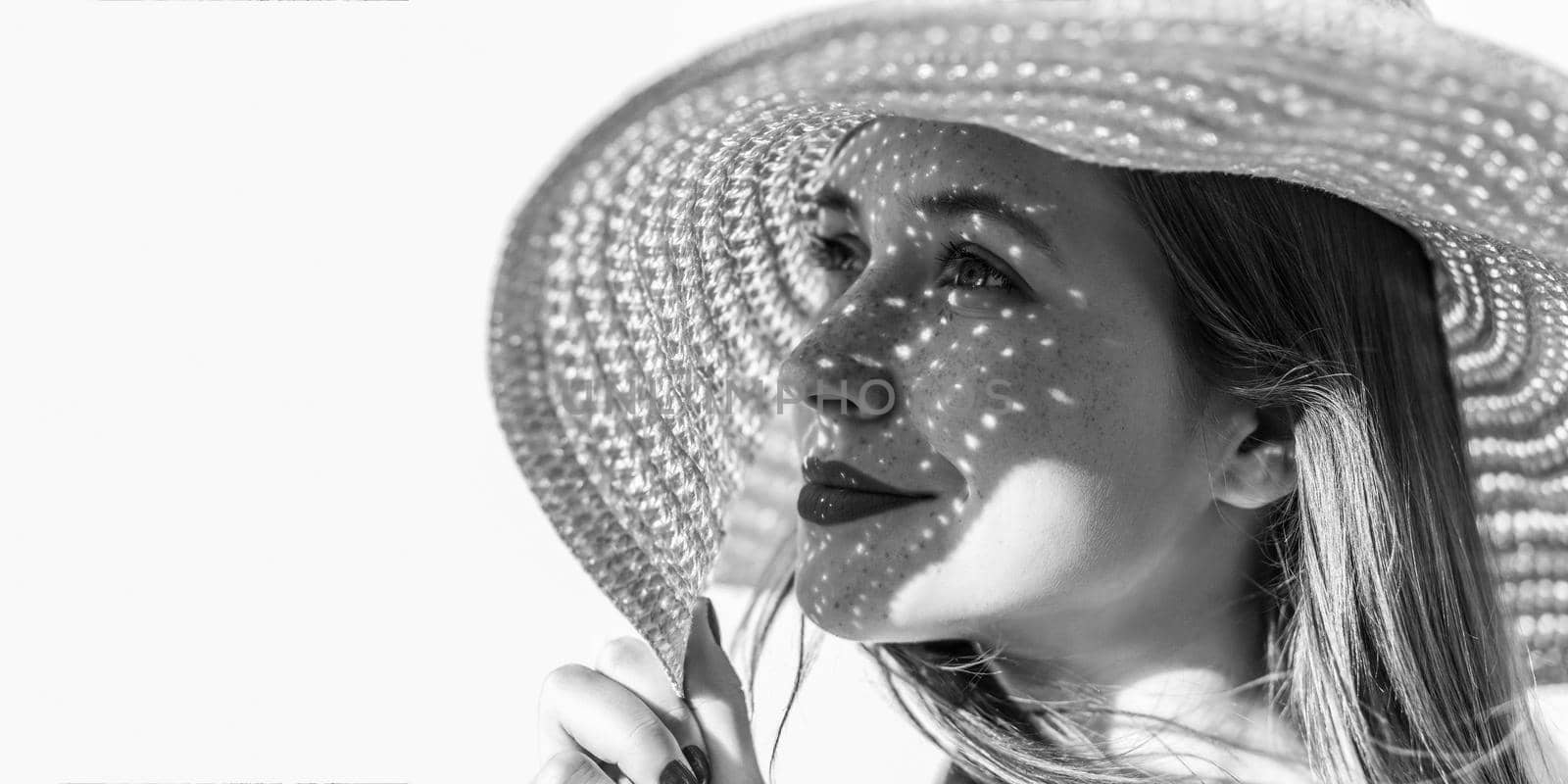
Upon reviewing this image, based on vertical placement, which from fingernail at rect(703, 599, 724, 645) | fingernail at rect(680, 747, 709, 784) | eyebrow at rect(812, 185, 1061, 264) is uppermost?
eyebrow at rect(812, 185, 1061, 264)

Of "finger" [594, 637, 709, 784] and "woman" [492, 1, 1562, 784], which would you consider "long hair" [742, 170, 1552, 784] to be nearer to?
"woman" [492, 1, 1562, 784]

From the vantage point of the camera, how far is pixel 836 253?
3.86 feet

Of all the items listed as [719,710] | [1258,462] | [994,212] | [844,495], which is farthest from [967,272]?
[719,710]

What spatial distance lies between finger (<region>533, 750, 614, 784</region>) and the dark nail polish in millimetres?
49

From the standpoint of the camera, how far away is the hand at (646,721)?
1011 mm

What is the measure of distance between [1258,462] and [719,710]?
494mm

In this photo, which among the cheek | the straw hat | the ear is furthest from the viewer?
the ear

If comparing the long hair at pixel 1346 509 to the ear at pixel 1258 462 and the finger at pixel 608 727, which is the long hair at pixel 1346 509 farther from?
the finger at pixel 608 727

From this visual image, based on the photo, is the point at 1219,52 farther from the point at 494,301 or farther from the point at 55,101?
the point at 55,101

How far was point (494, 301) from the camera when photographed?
986 mm

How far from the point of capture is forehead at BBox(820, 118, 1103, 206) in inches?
37.4

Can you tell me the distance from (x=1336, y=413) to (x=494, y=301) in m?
0.68

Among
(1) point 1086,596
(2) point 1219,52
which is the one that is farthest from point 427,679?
(2) point 1219,52

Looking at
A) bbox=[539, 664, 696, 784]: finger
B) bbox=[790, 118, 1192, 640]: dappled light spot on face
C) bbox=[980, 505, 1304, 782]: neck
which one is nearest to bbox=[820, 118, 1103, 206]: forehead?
bbox=[790, 118, 1192, 640]: dappled light spot on face
